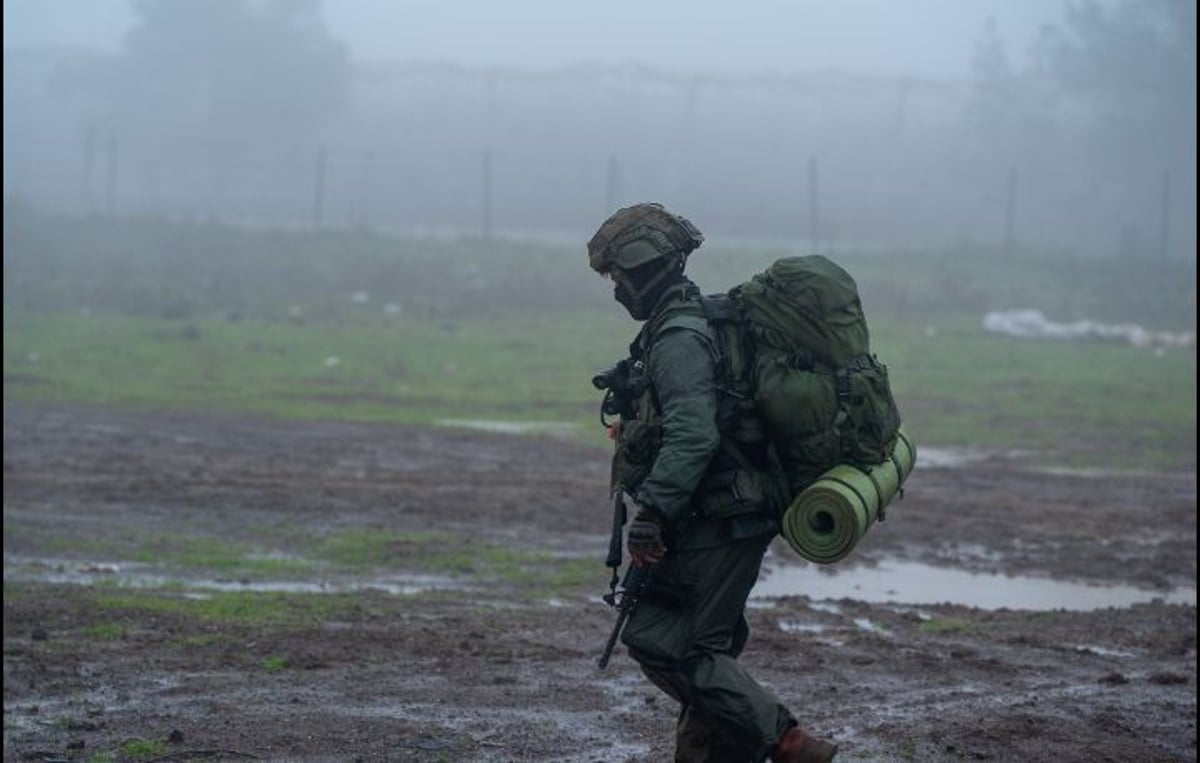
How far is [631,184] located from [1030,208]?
1210 centimetres

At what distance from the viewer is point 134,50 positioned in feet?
179

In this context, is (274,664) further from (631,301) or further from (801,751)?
(801,751)

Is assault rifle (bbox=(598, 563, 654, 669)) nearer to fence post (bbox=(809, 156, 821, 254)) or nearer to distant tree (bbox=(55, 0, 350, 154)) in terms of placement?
fence post (bbox=(809, 156, 821, 254))

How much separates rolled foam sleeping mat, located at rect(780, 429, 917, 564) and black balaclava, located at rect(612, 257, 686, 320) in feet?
2.94

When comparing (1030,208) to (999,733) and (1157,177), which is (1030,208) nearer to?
(1157,177)

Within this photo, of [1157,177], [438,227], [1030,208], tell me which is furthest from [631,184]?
[1157,177]

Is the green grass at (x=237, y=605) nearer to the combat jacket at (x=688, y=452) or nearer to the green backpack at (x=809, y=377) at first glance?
the combat jacket at (x=688, y=452)

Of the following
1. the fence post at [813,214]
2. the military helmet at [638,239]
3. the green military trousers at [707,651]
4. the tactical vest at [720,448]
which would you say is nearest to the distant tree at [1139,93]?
the fence post at [813,214]

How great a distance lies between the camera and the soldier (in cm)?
556

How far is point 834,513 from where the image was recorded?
5.47 m

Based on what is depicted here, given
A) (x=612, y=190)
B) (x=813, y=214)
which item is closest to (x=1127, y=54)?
(x=813, y=214)

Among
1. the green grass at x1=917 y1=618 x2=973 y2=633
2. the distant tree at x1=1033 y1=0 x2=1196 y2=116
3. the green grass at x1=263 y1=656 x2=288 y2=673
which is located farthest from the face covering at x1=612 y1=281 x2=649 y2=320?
the distant tree at x1=1033 y1=0 x2=1196 y2=116

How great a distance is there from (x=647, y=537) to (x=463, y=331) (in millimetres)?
25111

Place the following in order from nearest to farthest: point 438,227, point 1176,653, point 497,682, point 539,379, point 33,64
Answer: point 497,682, point 1176,653, point 539,379, point 438,227, point 33,64
